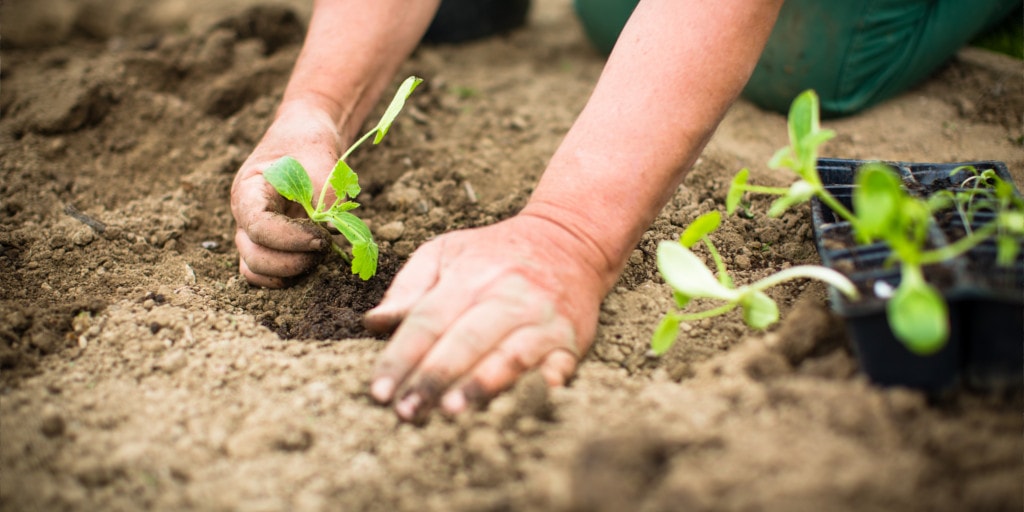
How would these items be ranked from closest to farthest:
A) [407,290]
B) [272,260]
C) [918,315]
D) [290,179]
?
[918,315], [407,290], [290,179], [272,260]

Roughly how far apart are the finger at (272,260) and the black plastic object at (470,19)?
1.63m

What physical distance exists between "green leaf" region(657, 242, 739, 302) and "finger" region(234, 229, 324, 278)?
0.78 m

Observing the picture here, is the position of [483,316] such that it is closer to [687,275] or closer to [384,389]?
[384,389]

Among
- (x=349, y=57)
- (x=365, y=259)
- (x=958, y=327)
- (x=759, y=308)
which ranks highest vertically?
(x=958, y=327)

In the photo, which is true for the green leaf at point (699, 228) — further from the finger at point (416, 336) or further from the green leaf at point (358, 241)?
the green leaf at point (358, 241)

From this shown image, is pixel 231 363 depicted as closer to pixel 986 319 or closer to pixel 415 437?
pixel 415 437

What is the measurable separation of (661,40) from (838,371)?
2.26ft

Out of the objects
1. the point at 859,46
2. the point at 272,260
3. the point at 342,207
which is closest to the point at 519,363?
the point at 342,207

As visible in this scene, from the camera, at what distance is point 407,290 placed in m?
1.19

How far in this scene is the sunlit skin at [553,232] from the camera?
3.60 ft

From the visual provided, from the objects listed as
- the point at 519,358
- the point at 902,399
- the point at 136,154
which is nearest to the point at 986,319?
the point at 902,399

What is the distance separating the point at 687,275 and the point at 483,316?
0.33m

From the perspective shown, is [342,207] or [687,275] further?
[342,207]

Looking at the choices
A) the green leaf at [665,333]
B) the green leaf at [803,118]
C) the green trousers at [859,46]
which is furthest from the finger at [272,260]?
the green trousers at [859,46]
